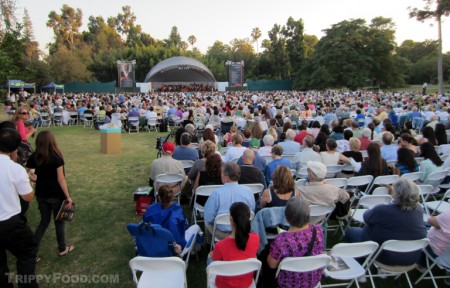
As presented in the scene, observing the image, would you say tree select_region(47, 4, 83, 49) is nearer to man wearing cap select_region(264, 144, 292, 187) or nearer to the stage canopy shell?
the stage canopy shell

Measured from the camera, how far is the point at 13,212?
9.04ft

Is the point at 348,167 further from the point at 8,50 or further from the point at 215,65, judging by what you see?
the point at 215,65

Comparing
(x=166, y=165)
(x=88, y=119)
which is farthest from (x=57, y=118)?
(x=166, y=165)


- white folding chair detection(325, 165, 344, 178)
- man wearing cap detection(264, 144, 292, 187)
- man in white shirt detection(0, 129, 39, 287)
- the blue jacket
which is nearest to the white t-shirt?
man in white shirt detection(0, 129, 39, 287)

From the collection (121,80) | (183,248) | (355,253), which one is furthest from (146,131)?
(121,80)

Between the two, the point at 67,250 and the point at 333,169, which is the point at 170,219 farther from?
the point at 333,169

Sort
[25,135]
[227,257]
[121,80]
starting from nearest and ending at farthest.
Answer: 1. [227,257]
2. [25,135]
3. [121,80]

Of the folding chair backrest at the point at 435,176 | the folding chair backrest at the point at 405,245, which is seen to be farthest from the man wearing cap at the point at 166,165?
the folding chair backrest at the point at 435,176

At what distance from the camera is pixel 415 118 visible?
1214cm

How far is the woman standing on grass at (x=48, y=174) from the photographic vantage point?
353cm

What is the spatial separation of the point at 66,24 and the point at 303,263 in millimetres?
77090

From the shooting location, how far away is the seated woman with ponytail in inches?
99.1

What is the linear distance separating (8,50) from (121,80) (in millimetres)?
33261

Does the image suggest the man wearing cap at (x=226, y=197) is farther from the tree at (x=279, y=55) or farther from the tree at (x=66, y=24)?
the tree at (x=66, y=24)
